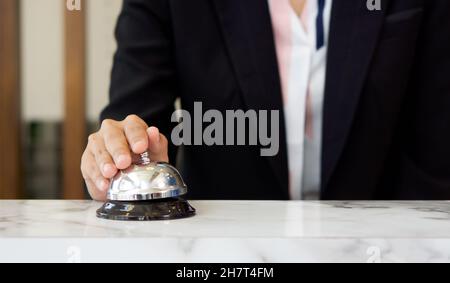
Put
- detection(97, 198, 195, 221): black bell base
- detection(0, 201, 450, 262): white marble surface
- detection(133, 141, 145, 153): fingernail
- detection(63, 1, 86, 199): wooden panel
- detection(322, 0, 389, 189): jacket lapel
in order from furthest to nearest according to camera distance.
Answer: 1. detection(63, 1, 86, 199): wooden panel
2. detection(322, 0, 389, 189): jacket lapel
3. detection(133, 141, 145, 153): fingernail
4. detection(97, 198, 195, 221): black bell base
5. detection(0, 201, 450, 262): white marble surface

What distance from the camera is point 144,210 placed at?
0.77m

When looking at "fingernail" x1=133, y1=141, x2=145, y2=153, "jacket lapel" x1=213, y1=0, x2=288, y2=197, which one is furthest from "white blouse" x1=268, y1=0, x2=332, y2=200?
"fingernail" x1=133, y1=141, x2=145, y2=153

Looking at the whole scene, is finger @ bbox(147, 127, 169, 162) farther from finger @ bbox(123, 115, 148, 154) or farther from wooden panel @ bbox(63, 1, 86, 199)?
wooden panel @ bbox(63, 1, 86, 199)

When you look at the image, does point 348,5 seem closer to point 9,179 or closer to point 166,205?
point 166,205

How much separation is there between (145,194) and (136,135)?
0.59 feet

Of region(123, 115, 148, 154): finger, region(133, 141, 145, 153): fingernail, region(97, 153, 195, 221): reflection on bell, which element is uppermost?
region(123, 115, 148, 154): finger

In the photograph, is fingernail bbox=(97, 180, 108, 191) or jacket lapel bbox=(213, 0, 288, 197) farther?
jacket lapel bbox=(213, 0, 288, 197)

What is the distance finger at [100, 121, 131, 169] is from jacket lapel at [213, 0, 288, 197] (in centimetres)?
53

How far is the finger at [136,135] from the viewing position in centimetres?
89

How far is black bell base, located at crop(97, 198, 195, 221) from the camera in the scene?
2.52 feet

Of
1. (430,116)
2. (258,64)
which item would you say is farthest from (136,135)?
(430,116)

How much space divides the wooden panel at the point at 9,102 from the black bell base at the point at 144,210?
9.14 feet

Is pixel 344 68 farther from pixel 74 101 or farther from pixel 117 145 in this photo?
pixel 74 101

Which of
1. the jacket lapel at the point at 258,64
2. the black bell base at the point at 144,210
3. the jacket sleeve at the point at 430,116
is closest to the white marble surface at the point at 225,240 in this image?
the black bell base at the point at 144,210
